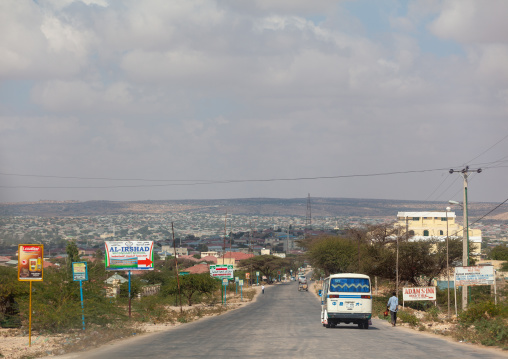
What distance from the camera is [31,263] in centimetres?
2086

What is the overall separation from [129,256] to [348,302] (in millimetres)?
17925

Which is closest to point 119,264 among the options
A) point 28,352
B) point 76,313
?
point 76,313

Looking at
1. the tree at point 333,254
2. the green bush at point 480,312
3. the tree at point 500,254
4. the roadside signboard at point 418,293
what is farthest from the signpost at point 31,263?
the tree at point 500,254

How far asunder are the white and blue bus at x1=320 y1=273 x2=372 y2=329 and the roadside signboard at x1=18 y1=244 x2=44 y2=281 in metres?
14.5

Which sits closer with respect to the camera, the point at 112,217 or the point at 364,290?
the point at 364,290

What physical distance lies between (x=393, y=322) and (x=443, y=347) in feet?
43.9

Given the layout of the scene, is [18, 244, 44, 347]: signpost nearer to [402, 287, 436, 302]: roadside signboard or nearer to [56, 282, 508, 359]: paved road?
[56, 282, 508, 359]: paved road

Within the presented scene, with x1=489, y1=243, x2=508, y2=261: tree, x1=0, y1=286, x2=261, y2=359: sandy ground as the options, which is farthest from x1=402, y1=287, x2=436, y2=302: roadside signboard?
x1=489, y1=243, x2=508, y2=261: tree

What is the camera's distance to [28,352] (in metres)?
19.9

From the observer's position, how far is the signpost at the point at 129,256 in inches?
1639

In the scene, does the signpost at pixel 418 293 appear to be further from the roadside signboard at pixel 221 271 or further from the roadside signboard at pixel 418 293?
the roadside signboard at pixel 221 271

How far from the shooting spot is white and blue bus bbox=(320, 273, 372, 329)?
29688 mm

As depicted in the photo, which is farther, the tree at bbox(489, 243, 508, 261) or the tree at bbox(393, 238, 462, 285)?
the tree at bbox(489, 243, 508, 261)

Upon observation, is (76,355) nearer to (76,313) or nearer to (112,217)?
(76,313)
